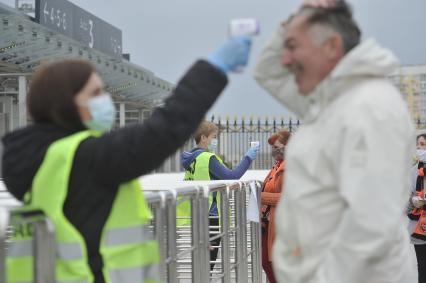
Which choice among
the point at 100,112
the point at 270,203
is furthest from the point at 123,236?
the point at 270,203

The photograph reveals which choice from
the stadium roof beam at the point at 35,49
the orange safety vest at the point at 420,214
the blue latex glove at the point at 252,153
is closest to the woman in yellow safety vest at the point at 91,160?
the orange safety vest at the point at 420,214

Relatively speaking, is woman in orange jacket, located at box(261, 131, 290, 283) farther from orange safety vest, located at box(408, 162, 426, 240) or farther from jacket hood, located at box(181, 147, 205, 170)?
orange safety vest, located at box(408, 162, 426, 240)

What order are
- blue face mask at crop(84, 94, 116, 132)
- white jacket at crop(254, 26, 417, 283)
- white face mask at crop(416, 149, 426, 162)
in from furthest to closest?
white face mask at crop(416, 149, 426, 162) < blue face mask at crop(84, 94, 116, 132) < white jacket at crop(254, 26, 417, 283)

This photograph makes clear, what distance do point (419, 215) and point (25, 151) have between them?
5701mm

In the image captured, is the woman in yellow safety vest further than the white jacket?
Yes

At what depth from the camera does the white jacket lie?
2393mm

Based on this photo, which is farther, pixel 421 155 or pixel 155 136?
pixel 421 155

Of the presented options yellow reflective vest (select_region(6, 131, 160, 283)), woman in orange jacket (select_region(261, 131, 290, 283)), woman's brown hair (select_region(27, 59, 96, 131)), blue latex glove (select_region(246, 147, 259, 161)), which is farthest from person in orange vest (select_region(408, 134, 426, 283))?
woman's brown hair (select_region(27, 59, 96, 131))

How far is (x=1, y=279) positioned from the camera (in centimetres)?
281

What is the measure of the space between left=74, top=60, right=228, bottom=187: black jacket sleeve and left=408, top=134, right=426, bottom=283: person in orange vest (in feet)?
17.5

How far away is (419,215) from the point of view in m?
7.76

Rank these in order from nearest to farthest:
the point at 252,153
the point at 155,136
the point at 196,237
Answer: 1. the point at 155,136
2. the point at 196,237
3. the point at 252,153

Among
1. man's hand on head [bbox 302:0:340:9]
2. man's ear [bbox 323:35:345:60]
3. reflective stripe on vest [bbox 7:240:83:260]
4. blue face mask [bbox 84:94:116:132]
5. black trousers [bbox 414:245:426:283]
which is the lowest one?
black trousers [bbox 414:245:426:283]

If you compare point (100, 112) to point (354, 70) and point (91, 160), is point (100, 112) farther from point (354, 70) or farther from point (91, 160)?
point (354, 70)
